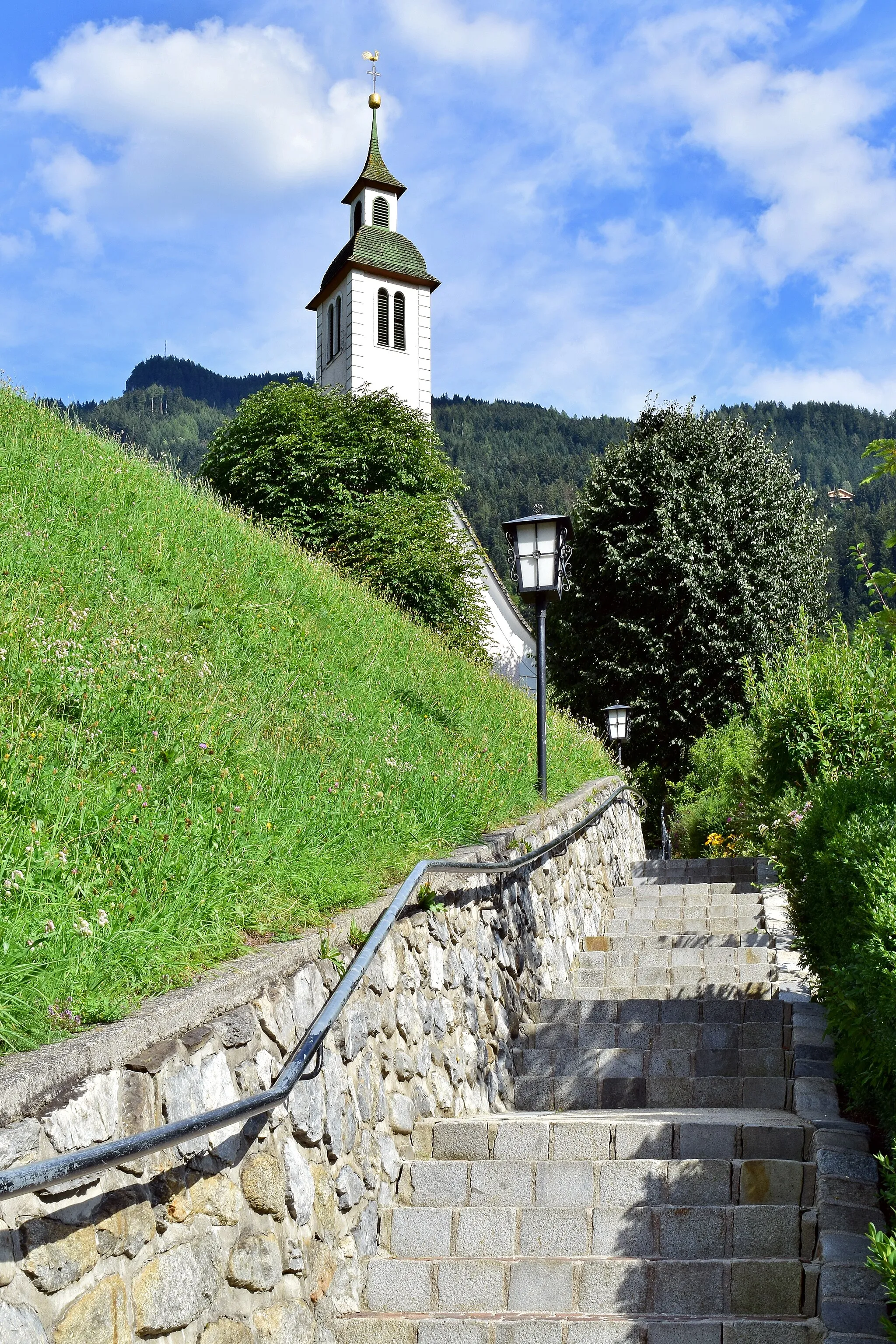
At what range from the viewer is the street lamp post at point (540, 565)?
29.7ft

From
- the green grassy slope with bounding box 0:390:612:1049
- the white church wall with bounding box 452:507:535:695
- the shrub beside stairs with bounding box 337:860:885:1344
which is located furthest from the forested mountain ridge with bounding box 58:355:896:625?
the shrub beside stairs with bounding box 337:860:885:1344

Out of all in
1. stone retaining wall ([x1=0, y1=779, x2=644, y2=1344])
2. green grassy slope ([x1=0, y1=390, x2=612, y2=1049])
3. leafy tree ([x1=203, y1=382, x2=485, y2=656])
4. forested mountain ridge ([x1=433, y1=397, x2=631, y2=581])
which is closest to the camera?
stone retaining wall ([x1=0, y1=779, x2=644, y2=1344])

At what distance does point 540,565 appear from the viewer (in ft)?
29.9

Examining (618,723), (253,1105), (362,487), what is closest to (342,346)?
(362,487)

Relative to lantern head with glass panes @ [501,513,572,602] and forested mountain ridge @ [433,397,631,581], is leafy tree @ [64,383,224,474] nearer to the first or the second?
forested mountain ridge @ [433,397,631,581]

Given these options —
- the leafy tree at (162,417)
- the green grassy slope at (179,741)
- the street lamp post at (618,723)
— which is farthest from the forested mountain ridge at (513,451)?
the green grassy slope at (179,741)

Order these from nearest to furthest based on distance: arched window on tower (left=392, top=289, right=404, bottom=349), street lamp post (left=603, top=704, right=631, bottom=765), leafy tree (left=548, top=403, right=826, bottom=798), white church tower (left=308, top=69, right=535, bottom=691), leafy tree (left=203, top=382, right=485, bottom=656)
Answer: leafy tree (left=203, top=382, right=485, bottom=656), street lamp post (left=603, top=704, right=631, bottom=765), leafy tree (left=548, top=403, right=826, bottom=798), white church tower (left=308, top=69, right=535, bottom=691), arched window on tower (left=392, top=289, right=404, bottom=349)

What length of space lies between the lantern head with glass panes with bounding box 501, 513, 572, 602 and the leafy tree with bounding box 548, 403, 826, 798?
1301cm

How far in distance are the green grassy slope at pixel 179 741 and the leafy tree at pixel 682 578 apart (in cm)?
1123

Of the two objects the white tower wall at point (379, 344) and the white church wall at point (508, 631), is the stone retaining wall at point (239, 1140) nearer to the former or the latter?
the white church wall at point (508, 631)

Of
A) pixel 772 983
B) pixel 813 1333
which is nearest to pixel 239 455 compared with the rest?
pixel 772 983

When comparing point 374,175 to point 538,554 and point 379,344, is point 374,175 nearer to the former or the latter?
point 379,344

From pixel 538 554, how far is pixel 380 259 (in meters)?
28.3

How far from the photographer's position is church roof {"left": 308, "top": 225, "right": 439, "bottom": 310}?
33.9 meters
